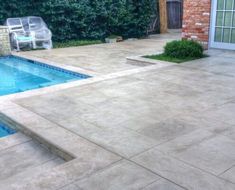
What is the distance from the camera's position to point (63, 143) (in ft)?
11.5

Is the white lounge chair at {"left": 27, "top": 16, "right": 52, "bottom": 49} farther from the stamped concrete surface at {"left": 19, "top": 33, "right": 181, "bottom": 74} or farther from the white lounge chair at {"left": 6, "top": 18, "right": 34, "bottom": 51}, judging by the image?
the stamped concrete surface at {"left": 19, "top": 33, "right": 181, "bottom": 74}

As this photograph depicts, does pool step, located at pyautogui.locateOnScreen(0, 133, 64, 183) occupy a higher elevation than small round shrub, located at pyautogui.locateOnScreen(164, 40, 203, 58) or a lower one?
lower

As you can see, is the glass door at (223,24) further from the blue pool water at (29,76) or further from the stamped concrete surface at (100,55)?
the blue pool water at (29,76)

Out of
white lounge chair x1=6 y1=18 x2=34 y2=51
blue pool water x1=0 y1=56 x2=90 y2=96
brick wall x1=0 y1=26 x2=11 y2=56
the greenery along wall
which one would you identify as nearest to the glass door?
blue pool water x1=0 y1=56 x2=90 y2=96

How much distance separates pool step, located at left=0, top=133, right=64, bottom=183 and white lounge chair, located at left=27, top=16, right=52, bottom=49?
7093mm

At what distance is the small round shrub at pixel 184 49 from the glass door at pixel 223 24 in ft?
4.02

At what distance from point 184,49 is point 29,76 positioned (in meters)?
3.70

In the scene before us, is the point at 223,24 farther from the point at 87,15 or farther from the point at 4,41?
the point at 4,41

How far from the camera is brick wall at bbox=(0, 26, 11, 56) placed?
Result: 9656 millimetres

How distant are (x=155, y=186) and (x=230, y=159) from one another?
34.2 inches

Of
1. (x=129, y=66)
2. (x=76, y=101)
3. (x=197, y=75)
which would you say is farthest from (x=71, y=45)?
(x=76, y=101)

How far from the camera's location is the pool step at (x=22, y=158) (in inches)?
128

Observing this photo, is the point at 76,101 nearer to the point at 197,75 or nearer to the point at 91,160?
the point at 91,160

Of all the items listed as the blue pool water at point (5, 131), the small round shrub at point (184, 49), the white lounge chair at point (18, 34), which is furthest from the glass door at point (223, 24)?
the blue pool water at point (5, 131)
